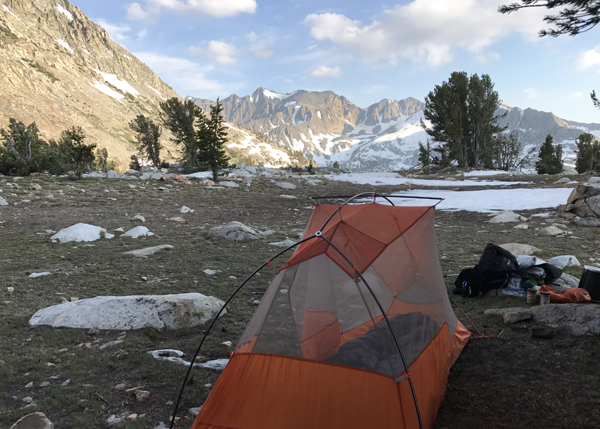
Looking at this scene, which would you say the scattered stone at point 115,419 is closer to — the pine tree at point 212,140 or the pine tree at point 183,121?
the pine tree at point 212,140

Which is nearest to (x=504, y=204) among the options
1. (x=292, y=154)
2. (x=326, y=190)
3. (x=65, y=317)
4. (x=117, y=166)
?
(x=326, y=190)

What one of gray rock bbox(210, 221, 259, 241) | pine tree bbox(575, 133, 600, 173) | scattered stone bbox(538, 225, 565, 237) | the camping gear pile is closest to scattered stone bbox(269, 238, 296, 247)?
gray rock bbox(210, 221, 259, 241)

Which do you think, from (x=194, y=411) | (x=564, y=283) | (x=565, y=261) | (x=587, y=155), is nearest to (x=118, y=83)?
(x=587, y=155)

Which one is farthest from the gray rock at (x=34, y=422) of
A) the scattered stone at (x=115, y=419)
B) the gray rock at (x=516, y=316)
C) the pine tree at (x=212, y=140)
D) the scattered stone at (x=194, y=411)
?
the pine tree at (x=212, y=140)

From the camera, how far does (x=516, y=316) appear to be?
5074mm

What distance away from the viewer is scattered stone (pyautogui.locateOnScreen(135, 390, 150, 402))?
3551 millimetres

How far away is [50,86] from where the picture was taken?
97250 mm

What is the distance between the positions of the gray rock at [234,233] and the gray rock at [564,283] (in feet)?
23.2

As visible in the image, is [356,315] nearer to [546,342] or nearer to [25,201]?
[546,342]

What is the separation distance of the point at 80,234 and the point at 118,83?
639 ft

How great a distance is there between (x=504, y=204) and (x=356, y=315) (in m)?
15.4

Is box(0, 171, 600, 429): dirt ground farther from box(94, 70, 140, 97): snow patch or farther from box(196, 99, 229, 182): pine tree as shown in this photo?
box(94, 70, 140, 97): snow patch

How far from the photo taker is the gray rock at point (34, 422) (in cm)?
→ 308

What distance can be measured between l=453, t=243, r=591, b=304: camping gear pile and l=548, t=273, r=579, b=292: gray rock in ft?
0.24
